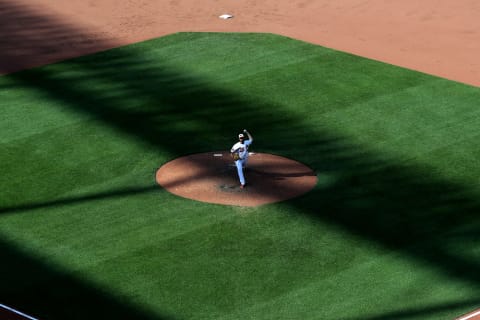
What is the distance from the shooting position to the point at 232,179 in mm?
23531

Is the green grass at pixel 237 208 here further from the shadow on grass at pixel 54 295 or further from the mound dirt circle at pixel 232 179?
the mound dirt circle at pixel 232 179

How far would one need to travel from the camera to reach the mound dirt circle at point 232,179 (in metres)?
22.8

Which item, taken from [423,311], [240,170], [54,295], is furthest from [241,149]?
[423,311]

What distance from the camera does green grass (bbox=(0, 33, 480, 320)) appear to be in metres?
19.0

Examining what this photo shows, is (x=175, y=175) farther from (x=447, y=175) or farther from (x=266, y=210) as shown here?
(x=447, y=175)

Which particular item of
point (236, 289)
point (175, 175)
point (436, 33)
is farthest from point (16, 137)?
point (436, 33)

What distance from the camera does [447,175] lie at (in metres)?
23.6

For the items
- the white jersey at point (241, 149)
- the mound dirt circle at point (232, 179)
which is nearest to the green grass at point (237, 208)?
the mound dirt circle at point (232, 179)

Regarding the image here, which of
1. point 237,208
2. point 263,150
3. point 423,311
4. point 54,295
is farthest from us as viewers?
point 263,150

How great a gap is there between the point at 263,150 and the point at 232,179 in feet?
6.48

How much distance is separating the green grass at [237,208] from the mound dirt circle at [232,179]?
0.36 m

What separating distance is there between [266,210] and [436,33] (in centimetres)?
1383

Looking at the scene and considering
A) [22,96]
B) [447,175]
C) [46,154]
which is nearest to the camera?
[447,175]

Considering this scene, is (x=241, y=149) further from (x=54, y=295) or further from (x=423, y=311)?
(x=423, y=311)
